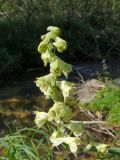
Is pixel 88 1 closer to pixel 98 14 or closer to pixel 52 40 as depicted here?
pixel 98 14

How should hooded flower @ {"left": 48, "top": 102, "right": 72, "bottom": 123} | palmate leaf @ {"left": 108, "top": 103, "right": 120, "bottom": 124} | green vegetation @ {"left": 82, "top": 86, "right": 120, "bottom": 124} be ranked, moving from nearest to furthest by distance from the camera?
hooded flower @ {"left": 48, "top": 102, "right": 72, "bottom": 123} → palmate leaf @ {"left": 108, "top": 103, "right": 120, "bottom": 124} → green vegetation @ {"left": 82, "top": 86, "right": 120, "bottom": 124}

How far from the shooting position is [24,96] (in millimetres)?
9438

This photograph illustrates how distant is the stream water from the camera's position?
26.6ft

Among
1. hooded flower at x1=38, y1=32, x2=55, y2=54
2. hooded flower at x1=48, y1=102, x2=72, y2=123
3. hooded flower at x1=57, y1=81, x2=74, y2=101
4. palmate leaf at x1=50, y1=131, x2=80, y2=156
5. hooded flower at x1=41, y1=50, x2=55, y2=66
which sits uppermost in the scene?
hooded flower at x1=38, y1=32, x2=55, y2=54

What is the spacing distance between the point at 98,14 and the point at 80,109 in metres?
6.09

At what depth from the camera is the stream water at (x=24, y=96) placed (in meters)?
8.10

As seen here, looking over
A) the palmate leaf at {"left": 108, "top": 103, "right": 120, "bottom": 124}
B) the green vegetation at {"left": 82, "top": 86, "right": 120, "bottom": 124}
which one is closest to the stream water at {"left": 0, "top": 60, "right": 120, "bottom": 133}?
the green vegetation at {"left": 82, "top": 86, "right": 120, "bottom": 124}

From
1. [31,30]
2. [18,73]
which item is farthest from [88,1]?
[18,73]

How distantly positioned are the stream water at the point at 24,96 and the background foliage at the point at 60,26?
36cm

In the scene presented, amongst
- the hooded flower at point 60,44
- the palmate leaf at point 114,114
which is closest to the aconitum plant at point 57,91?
the hooded flower at point 60,44

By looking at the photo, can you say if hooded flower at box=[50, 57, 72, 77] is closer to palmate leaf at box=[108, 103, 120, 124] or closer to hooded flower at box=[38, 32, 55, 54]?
hooded flower at box=[38, 32, 55, 54]

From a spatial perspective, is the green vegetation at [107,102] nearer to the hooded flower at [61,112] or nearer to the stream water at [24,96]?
the stream water at [24,96]

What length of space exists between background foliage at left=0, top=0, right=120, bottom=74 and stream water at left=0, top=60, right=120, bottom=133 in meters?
0.36

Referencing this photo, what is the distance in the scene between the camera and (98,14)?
14.0 metres
